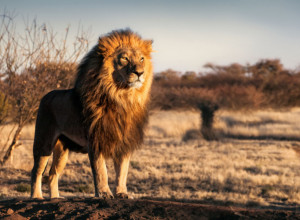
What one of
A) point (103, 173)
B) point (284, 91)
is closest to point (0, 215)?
point (103, 173)

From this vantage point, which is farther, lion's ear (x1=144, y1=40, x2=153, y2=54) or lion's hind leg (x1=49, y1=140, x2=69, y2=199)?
lion's hind leg (x1=49, y1=140, x2=69, y2=199)

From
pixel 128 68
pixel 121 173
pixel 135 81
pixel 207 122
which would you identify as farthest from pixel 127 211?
pixel 207 122

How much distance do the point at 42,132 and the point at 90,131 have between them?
1059 mm

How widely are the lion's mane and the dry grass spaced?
2.78 ft

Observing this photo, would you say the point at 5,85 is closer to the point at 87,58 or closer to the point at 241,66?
the point at 87,58

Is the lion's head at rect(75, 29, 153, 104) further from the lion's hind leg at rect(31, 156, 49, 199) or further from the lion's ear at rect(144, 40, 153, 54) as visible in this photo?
the lion's hind leg at rect(31, 156, 49, 199)

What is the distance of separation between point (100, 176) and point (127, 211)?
78 cm

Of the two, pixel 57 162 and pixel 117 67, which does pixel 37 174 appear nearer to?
pixel 57 162

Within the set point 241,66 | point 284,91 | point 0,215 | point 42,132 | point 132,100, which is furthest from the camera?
point 241,66

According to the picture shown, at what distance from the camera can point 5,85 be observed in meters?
10.8

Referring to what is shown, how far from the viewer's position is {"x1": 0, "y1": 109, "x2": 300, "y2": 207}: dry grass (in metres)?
8.49

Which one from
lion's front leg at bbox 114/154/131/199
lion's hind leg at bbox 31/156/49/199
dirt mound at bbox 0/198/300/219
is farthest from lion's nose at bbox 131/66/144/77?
lion's hind leg at bbox 31/156/49/199

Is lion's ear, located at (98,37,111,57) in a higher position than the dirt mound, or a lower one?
higher

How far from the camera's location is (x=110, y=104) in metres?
4.32
